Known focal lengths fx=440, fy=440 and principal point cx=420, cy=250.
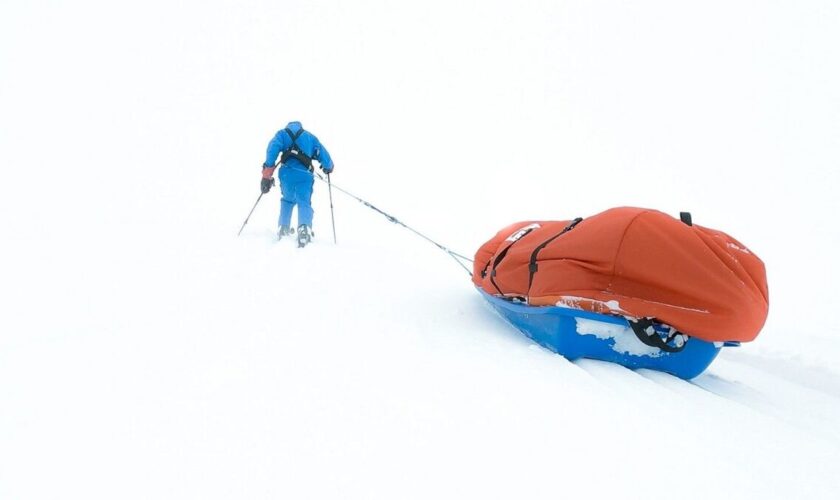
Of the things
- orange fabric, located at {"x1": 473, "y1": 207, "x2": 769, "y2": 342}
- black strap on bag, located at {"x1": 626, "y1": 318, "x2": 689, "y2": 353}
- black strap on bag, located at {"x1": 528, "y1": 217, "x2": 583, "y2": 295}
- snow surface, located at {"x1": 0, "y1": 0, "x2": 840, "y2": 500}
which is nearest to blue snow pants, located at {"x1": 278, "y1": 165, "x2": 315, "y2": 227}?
snow surface, located at {"x1": 0, "y1": 0, "x2": 840, "y2": 500}

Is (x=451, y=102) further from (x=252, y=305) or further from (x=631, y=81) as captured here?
(x=252, y=305)

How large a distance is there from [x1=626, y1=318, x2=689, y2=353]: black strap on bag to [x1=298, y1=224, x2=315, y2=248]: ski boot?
14.2 feet

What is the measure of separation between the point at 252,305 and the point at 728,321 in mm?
2529

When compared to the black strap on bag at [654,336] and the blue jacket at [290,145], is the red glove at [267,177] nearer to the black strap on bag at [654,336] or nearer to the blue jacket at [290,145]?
the blue jacket at [290,145]

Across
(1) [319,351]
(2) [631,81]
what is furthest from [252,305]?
(2) [631,81]

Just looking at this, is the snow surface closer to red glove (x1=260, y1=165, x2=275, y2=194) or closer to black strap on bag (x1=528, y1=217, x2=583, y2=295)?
black strap on bag (x1=528, y1=217, x2=583, y2=295)

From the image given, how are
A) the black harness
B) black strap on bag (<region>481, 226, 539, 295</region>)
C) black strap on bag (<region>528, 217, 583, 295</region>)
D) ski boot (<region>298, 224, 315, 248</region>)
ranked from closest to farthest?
black strap on bag (<region>528, 217, 583, 295</region>)
black strap on bag (<region>481, 226, 539, 295</region>)
ski boot (<region>298, 224, 315, 248</region>)
the black harness

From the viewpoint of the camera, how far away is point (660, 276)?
206 cm

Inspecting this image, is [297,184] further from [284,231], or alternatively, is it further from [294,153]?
[284,231]

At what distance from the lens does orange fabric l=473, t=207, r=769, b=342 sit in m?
2.00

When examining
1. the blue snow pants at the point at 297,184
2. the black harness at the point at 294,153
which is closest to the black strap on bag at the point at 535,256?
the blue snow pants at the point at 297,184

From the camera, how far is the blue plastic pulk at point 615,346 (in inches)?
86.6

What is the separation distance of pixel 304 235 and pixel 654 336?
4.51 metres

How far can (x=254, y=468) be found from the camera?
119cm
